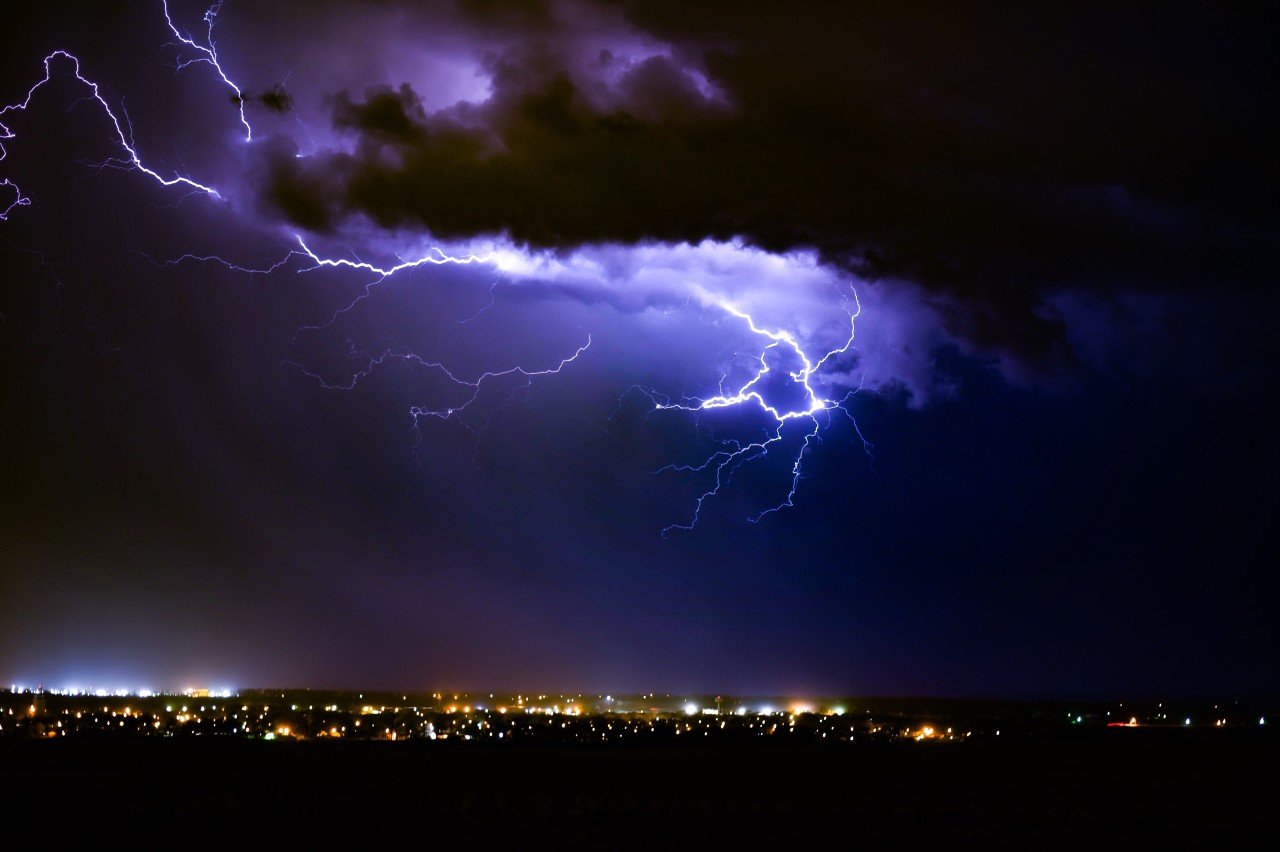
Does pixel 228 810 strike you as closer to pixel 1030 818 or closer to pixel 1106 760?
pixel 1030 818

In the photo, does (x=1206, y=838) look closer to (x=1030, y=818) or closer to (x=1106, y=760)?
(x=1030, y=818)

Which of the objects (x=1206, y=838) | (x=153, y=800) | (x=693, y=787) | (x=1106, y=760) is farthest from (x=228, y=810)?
(x=1106, y=760)

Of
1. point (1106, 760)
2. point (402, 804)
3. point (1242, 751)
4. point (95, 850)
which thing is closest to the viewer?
point (95, 850)

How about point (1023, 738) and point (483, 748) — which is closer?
point (483, 748)

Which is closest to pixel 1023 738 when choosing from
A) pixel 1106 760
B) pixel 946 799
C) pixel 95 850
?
pixel 1106 760

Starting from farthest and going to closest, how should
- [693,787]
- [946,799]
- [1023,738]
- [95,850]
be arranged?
[1023,738] < [693,787] < [946,799] < [95,850]

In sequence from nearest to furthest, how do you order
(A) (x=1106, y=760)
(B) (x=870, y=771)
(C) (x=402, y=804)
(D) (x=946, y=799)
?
(C) (x=402, y=804) < (D) (x=946, y=799) < (B) (x=870, y=771) < (A) (x=1106, y=760)
